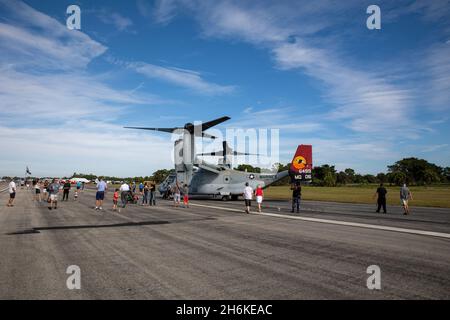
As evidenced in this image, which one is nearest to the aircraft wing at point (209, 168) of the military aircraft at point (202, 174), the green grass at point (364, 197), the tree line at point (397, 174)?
the military aircraft at point (202, 174)

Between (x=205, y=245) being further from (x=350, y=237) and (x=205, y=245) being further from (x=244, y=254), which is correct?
(x=350, y=237)

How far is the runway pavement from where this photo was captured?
4500 mm

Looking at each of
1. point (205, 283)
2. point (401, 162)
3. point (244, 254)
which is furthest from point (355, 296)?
point (401, 162)

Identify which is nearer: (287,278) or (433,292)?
(433,292)

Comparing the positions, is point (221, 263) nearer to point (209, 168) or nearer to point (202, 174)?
point (209, 168)

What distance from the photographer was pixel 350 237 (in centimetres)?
898

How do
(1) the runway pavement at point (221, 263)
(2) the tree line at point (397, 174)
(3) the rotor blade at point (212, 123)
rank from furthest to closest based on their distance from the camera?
1. (2) the tree line at point (397, 174)
2. (3) the rotor blade at point (212, 123)
3. (1) the runway pavement at point (221, 263)

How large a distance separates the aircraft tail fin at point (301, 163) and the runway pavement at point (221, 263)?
1447 cm

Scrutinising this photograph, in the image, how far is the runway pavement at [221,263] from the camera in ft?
14.8

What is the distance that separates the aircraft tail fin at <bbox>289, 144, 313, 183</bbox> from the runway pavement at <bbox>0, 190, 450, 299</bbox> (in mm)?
14473

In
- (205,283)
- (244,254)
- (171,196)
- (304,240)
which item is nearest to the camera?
(205,283)

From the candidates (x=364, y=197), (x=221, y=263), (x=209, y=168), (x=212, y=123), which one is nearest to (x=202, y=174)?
(x=209, y=168)

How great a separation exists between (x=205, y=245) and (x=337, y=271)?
3.58m

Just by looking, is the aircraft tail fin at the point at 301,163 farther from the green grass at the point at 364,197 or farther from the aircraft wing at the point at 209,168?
the aircraft wing at the point at 209,168
